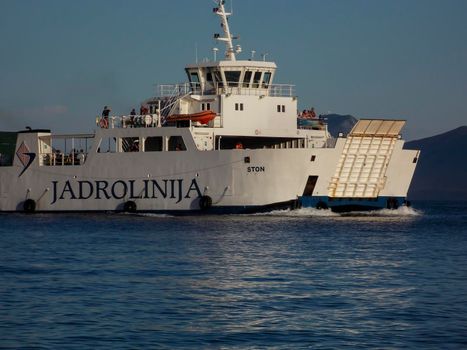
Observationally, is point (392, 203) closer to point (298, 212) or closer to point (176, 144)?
point (298, 212)

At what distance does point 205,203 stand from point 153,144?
6.07 meters

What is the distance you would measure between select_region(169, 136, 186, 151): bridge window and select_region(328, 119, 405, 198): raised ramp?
25.7 ft

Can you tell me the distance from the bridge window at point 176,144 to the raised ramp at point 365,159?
7834 mm

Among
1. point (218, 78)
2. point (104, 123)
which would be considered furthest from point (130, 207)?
point (218, 78)

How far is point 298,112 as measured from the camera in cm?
6175

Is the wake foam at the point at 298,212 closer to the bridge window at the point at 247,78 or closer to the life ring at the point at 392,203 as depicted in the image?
the life ring at the point at 392,203

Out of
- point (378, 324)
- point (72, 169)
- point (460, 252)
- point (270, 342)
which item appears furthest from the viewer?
point (72, 169)

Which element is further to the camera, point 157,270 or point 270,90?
point 270,90

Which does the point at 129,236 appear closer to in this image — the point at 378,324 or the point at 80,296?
the point at 80,296

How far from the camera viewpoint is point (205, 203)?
5403 cm

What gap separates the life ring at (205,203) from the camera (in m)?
54.0

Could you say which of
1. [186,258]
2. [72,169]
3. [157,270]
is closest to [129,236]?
[186,258]

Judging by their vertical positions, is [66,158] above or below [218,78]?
below

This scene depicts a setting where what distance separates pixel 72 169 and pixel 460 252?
27.6 metres
